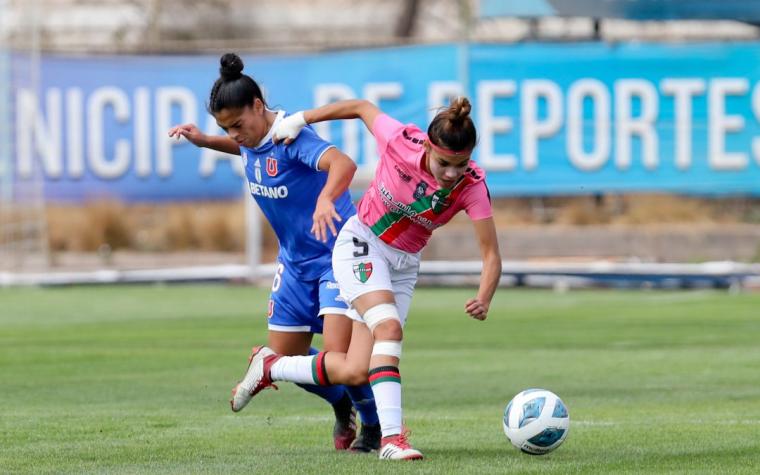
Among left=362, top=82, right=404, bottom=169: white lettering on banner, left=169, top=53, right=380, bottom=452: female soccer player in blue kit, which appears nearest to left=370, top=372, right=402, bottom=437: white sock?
left=169, top=53, right=380, bottom=452: female soccer player in blue kit

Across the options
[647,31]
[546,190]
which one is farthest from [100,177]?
[647,31]

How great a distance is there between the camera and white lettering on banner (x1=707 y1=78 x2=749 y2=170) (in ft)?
89.4

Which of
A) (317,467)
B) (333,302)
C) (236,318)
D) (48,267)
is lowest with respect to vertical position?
(48,267)

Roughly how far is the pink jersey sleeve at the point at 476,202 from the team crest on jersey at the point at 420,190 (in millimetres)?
193

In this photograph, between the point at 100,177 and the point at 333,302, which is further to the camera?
the point at 100,177

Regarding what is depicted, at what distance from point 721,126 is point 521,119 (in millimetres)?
3352

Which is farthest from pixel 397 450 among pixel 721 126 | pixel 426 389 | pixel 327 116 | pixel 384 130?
pixel 721 126

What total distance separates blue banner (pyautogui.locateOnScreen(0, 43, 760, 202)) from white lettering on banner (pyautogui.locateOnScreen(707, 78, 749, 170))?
0.02 m

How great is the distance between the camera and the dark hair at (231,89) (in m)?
8.57

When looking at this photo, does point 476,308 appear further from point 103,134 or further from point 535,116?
point 103,134

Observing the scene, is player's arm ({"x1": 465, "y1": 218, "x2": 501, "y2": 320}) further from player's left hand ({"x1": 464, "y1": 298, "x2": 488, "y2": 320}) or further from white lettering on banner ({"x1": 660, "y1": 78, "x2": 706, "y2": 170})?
white lettering on banner ({"x1": 660, "y1": 78, "x2": 706, "y2": 170})

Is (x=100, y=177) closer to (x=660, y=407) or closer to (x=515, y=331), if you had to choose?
(x=515, y=331)

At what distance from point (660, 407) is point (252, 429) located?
3.01 meters

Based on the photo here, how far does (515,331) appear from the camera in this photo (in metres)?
18.3
